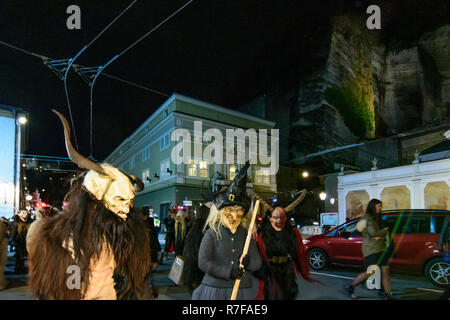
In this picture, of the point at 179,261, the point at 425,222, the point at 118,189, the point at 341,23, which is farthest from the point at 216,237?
the point at 341,23

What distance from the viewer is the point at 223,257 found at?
3.32m

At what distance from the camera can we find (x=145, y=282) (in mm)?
2496

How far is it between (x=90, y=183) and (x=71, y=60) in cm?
899

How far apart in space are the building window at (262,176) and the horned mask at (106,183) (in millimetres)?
32168

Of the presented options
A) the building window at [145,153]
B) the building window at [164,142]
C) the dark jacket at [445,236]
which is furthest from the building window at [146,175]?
the dark jacket at [445,236]

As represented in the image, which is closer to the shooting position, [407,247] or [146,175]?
[407,247]

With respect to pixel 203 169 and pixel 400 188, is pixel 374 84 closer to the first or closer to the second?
pixel 400 188

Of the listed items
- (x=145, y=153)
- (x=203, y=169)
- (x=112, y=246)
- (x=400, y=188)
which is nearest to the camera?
(x=112, y=246)

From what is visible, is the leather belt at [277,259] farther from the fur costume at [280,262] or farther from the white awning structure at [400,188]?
the white awning structure at [400,188]

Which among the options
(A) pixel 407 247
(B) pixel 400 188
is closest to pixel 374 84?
(B) pixel 400 188

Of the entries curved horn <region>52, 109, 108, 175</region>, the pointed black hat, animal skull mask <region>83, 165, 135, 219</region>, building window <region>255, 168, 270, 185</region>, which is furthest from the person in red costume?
building window <region>255, 168, 270, 185</region>

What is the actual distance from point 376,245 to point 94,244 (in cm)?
564

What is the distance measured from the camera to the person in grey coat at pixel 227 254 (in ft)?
10.4
